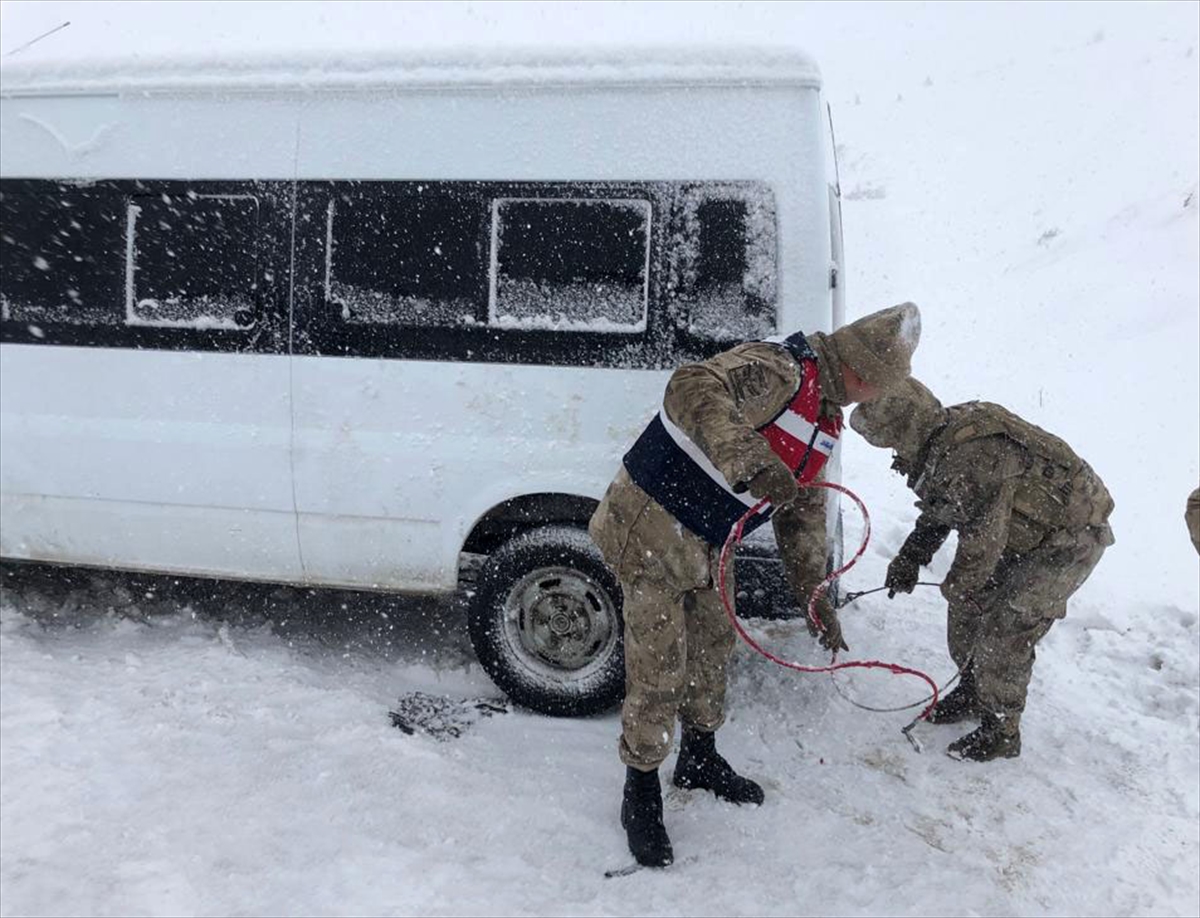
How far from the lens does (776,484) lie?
265 centimetres

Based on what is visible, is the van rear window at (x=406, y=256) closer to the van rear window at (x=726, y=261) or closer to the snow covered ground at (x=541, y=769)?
the van rear window at (x=726, y=261)

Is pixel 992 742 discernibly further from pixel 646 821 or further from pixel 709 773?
pixel 646 821

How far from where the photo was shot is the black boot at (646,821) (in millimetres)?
3191

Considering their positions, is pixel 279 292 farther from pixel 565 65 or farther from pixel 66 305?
pixel 565 65

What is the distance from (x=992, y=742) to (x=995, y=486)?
1074 mm

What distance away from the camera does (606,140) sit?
379 cm

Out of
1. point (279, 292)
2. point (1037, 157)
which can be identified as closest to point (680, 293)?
point (279, 292)

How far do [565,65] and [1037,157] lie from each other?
14158 mm

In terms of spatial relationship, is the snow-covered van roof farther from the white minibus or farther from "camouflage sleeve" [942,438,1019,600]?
"camouflage sleeve" [942,438,1019,600]

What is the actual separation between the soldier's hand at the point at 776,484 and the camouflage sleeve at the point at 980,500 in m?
1.33

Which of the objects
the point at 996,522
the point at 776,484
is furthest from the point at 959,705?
the point at 776,484

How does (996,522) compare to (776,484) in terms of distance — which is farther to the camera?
(996,522)

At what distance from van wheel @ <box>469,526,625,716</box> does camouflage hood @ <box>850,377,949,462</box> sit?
47.0 inches

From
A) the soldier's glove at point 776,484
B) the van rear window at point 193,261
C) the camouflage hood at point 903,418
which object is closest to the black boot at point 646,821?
the soldier's glove at point 776,484
